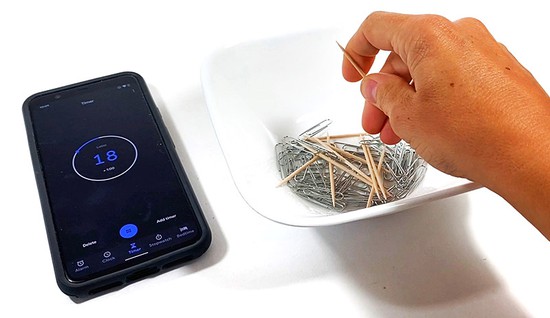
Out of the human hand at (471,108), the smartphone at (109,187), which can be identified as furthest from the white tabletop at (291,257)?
the human hand at (471,108)

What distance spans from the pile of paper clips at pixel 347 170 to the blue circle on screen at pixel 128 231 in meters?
0.20

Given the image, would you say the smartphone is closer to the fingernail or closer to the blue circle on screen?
the blue circle on screen

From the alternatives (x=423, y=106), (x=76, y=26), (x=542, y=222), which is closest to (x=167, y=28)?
(x=76, y=26)

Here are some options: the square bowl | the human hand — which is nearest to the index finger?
the human hand

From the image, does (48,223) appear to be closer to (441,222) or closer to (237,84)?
(237,84)

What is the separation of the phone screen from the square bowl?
9cm

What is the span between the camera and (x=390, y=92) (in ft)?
1.98

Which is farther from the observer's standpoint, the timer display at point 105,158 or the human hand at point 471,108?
the timer display at point 105,158

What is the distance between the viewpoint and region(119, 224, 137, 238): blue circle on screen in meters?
0.65

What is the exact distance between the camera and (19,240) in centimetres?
69

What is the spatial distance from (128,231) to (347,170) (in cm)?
29

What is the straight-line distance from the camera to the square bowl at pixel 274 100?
712 mm

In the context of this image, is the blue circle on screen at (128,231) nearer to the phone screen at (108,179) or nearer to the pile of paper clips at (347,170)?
the phone screen at (108,179)

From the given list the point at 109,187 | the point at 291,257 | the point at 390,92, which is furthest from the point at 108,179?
the point at 390,92
